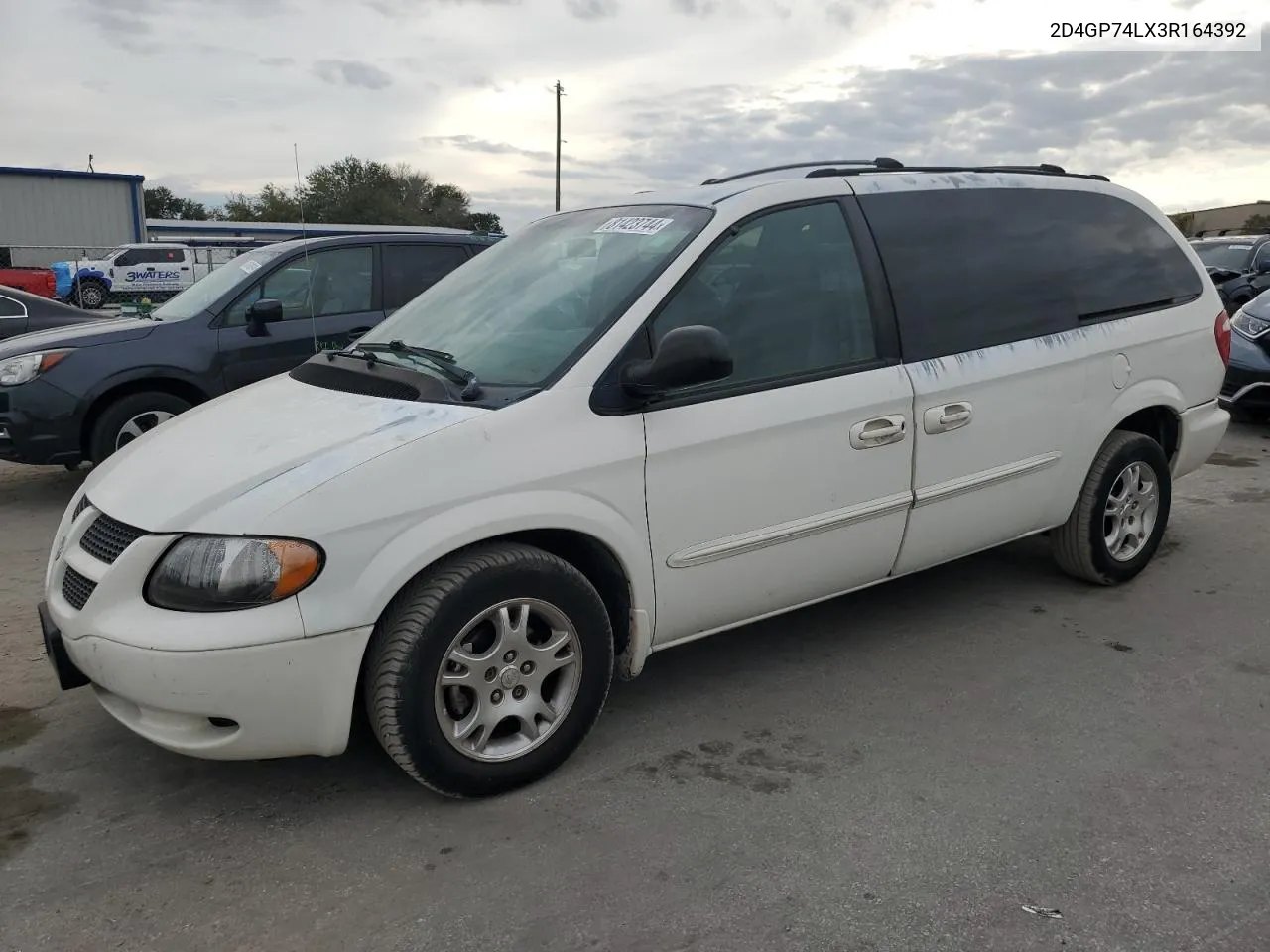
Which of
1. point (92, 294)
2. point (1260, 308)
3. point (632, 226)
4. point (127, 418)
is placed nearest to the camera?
point (632, 226)

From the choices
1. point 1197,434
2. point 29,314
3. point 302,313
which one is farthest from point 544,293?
point 29,314

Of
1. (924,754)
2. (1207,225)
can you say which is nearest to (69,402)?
(924,754)

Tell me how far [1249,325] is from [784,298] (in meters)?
7.13

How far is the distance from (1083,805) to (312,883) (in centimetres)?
213

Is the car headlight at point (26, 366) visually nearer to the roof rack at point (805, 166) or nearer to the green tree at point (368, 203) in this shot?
the roof rack at point (805, 166)

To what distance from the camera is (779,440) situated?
11.1 feet

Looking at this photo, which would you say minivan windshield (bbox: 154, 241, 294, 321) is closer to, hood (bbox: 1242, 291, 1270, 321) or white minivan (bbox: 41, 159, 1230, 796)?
white minivan (bbox: 41, 159, 1230, 796)

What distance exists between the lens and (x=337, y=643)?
8.82 ft

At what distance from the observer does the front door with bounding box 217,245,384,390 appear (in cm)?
698

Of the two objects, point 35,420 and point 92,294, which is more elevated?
point 92,294

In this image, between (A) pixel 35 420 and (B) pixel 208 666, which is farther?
(A) pixel 35 420

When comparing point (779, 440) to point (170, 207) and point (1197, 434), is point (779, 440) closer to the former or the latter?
point (1197, 434)

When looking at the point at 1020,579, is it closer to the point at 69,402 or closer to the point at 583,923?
the point at 583,923

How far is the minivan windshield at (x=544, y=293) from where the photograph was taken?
327 centimetres
